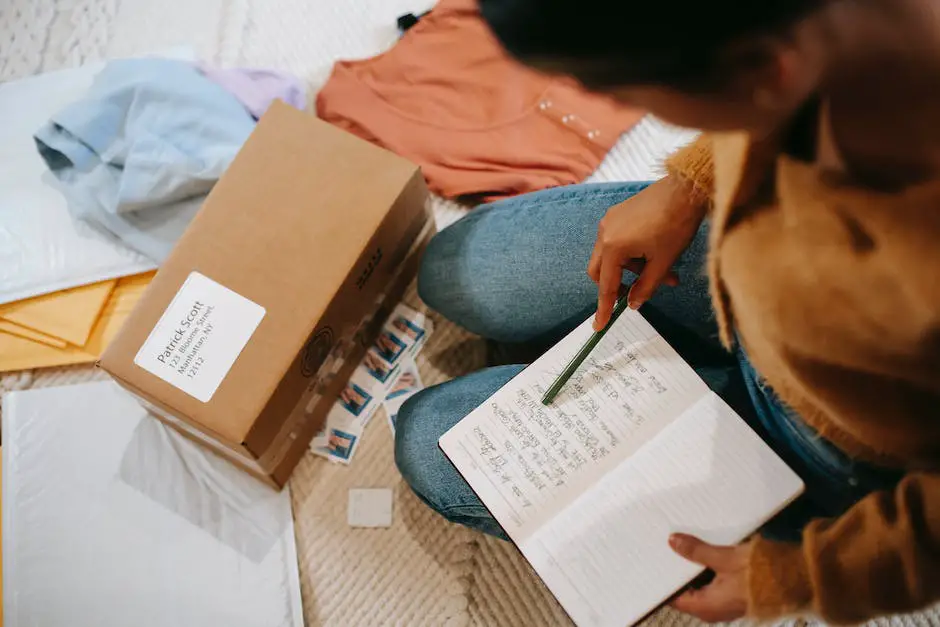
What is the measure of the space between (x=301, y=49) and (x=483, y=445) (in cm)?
82

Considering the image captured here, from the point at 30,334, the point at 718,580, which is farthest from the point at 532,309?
the point at 30,334

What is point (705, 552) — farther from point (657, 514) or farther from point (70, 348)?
point (70, 348)

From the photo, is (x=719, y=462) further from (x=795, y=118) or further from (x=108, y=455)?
(x=108, y=455)

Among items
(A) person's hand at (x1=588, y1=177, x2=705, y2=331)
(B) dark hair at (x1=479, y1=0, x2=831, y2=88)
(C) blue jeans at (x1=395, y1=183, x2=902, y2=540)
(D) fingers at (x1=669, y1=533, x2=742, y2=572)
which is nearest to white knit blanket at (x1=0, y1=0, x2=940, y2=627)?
(C) blue jeans at (x1=395, y1=183, x2=902, y2=540)

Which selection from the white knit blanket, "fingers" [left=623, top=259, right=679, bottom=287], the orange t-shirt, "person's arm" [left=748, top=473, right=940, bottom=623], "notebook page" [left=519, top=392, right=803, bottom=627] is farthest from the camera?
the orange t-shirt

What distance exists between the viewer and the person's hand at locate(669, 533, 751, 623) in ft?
1.72

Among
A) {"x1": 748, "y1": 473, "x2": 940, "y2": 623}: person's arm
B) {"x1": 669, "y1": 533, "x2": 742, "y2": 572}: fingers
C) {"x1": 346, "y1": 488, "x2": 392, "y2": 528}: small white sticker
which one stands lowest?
{"x1": 346, "y1": 488, "x2": 392, "y2": 528}: small white sticker

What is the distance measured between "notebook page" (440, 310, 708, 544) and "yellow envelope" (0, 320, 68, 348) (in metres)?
0.66

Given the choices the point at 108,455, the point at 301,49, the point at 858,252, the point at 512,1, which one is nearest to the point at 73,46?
the point at 301,49

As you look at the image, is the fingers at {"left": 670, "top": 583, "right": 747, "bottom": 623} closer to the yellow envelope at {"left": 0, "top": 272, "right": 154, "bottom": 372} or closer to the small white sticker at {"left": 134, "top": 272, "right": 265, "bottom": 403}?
the small white sticker at {"left": 134, "top": 272, "right": 265, "bottom": 403}

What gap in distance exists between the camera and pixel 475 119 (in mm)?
1009

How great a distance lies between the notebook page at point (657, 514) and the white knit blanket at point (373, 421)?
317 millimetres

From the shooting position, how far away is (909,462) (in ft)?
1.61

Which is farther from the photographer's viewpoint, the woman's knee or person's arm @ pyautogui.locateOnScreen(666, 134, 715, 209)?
the woman's knee
